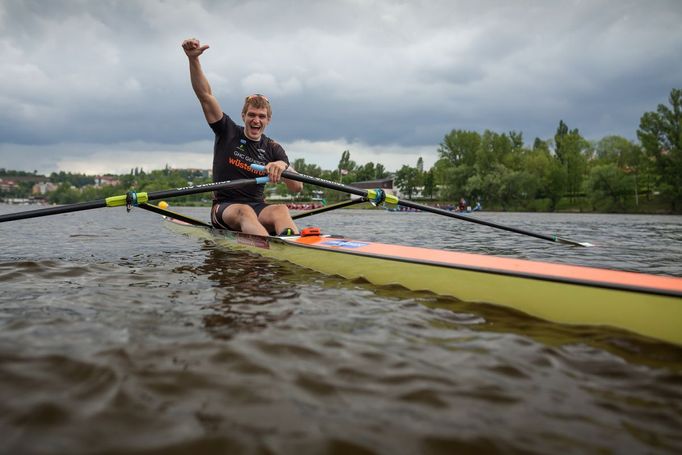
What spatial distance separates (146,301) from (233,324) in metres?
1.17

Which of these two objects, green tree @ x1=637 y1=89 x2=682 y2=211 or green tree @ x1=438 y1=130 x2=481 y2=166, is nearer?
green tree @ x1=637 y1=89 x2=682 y2=211

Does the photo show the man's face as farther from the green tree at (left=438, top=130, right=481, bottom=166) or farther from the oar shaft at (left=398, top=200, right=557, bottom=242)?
the green tree at (left=438, top=130, right=481, bottom=166)

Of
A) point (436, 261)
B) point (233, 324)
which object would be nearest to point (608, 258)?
point (436, 261)

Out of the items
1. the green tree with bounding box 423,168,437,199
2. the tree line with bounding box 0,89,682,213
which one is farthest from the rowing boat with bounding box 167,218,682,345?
the green tree with bounding box 423,168,437,199

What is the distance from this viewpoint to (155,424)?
1.84 m

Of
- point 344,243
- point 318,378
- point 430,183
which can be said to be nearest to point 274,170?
point 344,243

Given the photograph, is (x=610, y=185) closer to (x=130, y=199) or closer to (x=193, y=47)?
(x=193, y=47)

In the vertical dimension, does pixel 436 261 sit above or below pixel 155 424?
above

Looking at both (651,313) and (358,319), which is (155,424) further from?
(651,313)

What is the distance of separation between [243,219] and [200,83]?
221 centimetres

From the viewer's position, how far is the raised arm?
243 inches

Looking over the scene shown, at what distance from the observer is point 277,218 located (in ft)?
23.4

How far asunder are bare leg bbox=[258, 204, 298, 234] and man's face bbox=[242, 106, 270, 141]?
1.24 m

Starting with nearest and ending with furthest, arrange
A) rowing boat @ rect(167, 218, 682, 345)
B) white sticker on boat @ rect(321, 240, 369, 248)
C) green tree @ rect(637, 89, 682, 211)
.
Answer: rowing boat @ rect(167, 218, 682, 345) < white sticker on boat @ rect(321, 240, 369, 248) < green tree @ rect(637, 89, 682, 211)
